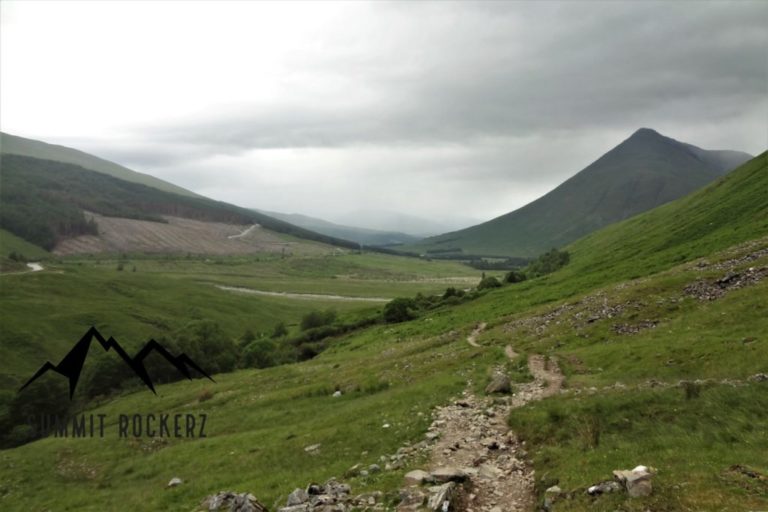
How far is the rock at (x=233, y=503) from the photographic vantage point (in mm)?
20297

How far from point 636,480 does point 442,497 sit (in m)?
6.39

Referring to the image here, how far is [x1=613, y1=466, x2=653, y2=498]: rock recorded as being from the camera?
1445 cm

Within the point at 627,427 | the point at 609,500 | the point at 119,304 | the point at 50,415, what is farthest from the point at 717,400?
the point at 119,304

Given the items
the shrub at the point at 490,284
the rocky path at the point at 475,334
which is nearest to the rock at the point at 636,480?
the rocky path at the point at 475,334

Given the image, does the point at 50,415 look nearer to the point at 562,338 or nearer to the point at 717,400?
the point at 562,338

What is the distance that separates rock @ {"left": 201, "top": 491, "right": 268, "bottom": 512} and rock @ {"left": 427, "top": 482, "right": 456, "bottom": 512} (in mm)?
8016

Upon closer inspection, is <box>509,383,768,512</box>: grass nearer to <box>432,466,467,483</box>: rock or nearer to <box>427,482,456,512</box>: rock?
<box>432,466,467,483</box>: rock

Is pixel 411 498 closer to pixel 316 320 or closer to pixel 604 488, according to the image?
pixel 604 488

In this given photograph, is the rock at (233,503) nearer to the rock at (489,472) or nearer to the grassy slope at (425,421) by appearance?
the grassy slope at (425,421)

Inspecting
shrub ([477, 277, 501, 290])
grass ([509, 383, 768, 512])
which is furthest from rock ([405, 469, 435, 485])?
shrub ([477, 277, 501, 290])

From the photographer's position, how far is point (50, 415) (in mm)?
71938

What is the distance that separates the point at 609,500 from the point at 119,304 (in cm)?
17961

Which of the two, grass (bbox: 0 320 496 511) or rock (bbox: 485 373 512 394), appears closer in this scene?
grass (bbox: 0 320 496 511)

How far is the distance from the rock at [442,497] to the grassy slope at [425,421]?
254 cm
